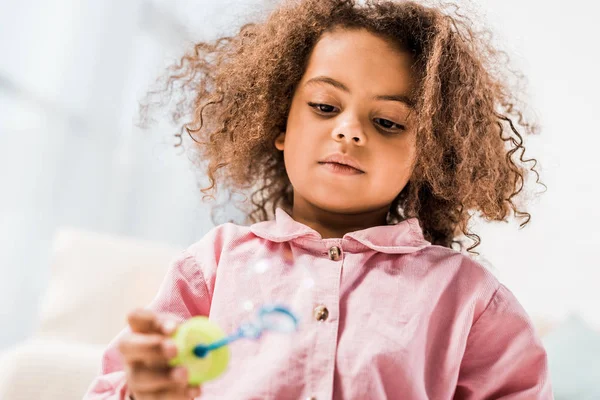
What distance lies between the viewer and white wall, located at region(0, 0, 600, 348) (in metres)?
1.77

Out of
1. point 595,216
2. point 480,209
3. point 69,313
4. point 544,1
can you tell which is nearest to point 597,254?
point 595,216

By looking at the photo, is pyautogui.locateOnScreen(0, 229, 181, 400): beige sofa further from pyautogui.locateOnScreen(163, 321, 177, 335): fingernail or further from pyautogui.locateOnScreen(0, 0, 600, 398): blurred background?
pyautogui.locateOnScreen(163, 321, 177, 335): fingernail

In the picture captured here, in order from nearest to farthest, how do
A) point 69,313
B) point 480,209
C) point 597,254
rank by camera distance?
point 480,209 → point 69,313 → point 597,254

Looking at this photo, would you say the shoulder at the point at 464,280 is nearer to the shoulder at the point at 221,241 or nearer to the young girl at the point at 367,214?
the young girl at the point at 367,214

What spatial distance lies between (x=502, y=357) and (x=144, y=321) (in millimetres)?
512

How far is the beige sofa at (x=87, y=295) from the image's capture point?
1.20 metres

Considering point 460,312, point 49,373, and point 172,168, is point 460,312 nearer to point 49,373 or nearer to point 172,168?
point 49,373

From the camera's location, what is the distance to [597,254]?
1821 mm

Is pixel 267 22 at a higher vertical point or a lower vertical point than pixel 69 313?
higher

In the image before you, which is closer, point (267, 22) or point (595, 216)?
point (267, 22)

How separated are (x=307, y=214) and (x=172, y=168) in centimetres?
120

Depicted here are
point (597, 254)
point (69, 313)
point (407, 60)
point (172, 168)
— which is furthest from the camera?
point (172, 168)

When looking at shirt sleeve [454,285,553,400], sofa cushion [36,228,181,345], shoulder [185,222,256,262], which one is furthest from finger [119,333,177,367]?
sofa cushion [36,228,181,345]

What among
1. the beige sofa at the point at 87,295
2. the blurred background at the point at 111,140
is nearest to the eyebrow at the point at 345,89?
the beige sofa at the point at 87,295
